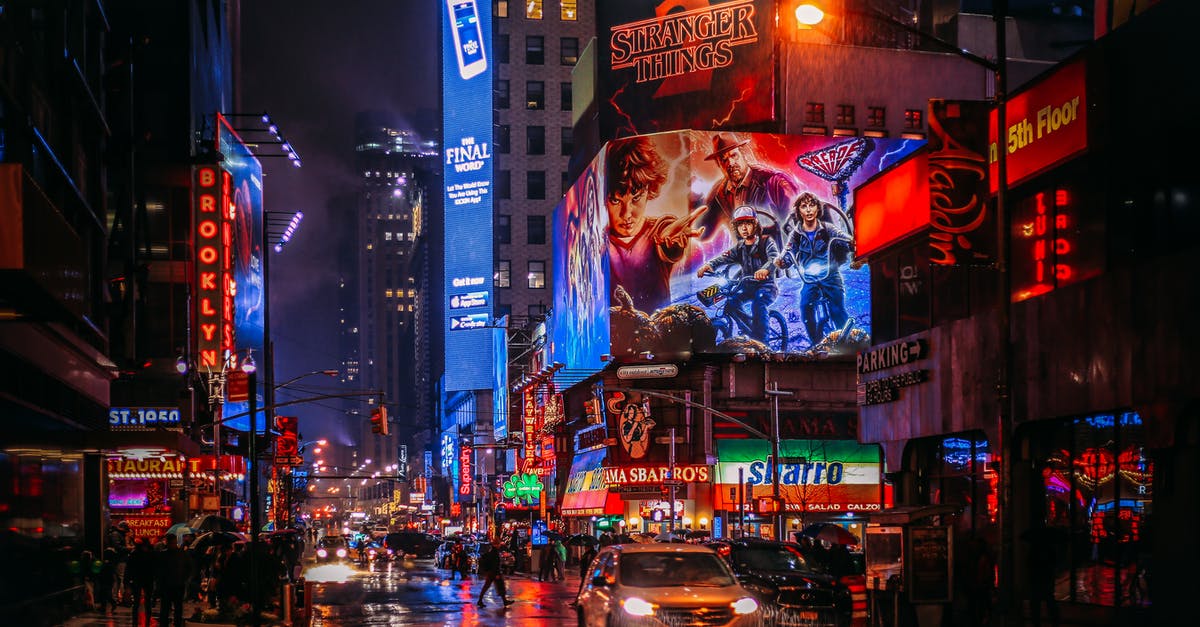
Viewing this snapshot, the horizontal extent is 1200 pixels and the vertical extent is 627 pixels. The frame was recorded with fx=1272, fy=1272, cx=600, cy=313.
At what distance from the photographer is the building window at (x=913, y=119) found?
2645 inches

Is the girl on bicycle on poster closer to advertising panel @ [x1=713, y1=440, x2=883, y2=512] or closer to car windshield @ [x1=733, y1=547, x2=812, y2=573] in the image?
advertising panel @ [x1=713, y1=440, x2=883, y2=512]

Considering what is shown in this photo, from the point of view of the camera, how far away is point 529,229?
112m

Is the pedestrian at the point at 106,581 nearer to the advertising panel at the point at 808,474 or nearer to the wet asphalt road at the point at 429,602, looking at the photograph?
the wet asphalt road at the point at 429,602

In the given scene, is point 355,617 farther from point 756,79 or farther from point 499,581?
point 756,79

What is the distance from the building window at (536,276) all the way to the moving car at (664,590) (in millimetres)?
91928

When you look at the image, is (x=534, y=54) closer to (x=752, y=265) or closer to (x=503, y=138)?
(x=503, y=138)

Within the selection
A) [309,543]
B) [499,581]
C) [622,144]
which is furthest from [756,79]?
[309,543]

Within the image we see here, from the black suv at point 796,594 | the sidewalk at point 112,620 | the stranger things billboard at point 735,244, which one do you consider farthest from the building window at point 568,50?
the black suv at point 796,594

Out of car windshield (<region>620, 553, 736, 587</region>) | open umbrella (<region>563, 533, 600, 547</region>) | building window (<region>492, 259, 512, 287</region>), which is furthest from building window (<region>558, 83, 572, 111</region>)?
car windshield (<region>620, 553, 736, 587</region>)

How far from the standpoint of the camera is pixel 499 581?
3525 centimetres

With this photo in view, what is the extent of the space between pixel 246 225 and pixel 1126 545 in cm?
5628

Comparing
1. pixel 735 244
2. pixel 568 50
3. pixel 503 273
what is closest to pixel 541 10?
pixel 568 50

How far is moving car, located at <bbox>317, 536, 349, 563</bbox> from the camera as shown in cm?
7506

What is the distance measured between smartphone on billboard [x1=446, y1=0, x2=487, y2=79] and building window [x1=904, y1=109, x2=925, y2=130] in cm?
5133
